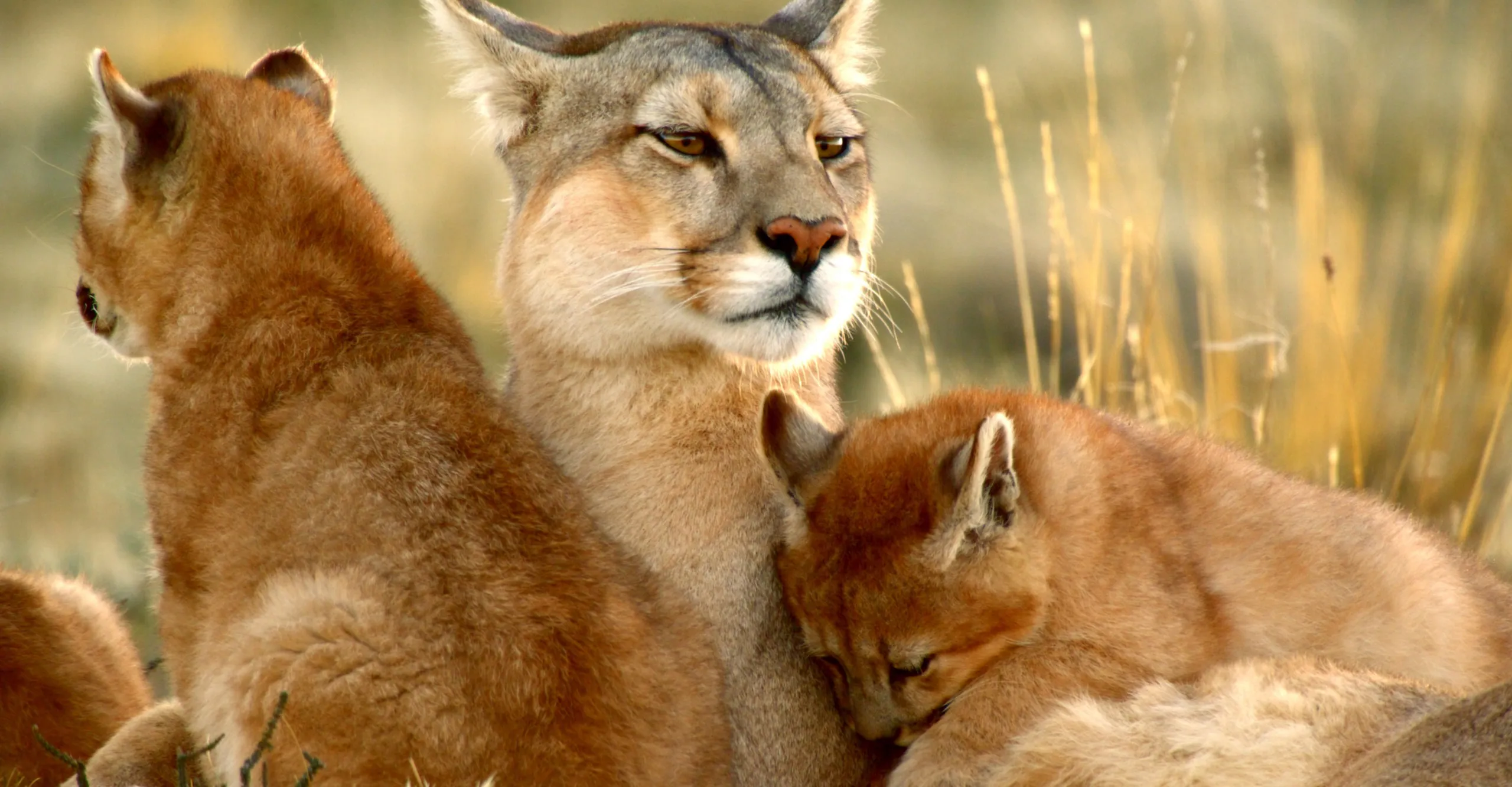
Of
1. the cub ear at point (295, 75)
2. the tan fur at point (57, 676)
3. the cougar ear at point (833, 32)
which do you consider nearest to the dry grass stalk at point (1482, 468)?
the cougar ear at point (833, 32)

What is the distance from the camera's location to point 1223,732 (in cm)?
452

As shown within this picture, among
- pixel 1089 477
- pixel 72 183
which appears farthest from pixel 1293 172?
pixel 72 183

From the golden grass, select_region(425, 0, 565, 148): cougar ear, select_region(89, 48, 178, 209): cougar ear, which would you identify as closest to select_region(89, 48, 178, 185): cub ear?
select_region(89, 48, 178, 209): cougar ear

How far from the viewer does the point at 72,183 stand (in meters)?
12.2

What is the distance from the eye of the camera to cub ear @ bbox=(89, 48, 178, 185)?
503cm

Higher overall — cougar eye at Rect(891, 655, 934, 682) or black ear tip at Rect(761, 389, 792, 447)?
black ear tip at Rect(761, 389, 792, 447)

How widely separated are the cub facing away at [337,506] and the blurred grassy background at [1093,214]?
3846 mm

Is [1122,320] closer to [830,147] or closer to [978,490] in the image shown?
[830,147]

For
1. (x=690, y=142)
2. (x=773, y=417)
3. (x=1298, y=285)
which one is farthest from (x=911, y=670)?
(x=1298, y=285)

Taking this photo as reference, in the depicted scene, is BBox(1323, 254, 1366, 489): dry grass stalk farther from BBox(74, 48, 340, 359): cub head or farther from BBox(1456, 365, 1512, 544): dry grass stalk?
BBox(74, 48, 340, 359): cub head

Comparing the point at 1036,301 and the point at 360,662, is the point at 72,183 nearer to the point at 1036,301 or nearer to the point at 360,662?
the point at 1036,301

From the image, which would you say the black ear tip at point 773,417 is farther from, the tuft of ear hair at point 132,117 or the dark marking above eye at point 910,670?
the tuft of ear hair at point 132,117

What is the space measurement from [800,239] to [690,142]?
1.91 ft

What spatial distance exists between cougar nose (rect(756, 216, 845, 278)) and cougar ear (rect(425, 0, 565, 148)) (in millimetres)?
1091
